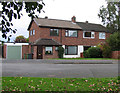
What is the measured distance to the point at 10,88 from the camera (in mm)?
6039

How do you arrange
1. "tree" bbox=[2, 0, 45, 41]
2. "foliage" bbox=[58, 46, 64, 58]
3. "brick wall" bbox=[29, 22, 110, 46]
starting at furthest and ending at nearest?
"brick wall" bbox=[29, 22, 110, 46] → "foliage" bbox=[58, 46, 64, 58] → "tree" bbox=[2, 0, 45, 41]

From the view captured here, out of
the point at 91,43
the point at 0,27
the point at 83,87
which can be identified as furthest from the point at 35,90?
the point at 91,43

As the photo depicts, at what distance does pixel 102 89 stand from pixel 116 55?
19.3 metres

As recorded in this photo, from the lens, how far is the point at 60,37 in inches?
1091

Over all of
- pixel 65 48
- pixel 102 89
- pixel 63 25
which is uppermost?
pixel 63 25

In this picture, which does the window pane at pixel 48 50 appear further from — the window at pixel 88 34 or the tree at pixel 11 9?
the tree at pixel 11 9

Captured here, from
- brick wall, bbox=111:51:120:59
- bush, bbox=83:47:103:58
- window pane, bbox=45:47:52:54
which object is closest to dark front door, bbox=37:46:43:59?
window pane, bbox=45:47:52:54

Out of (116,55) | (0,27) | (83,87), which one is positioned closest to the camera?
(0,27)

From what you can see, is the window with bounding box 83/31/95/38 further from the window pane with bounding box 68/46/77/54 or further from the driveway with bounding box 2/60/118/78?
the driveway with bounding box 2/60/118/78

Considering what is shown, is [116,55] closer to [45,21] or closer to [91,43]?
[91,43]

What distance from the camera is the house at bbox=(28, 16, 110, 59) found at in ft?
84.4

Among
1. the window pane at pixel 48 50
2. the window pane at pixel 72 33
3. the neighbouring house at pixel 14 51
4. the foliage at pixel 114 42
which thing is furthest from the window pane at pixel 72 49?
the neighbouring house at pixel 14 51

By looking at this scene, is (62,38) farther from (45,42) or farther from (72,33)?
(45,42)

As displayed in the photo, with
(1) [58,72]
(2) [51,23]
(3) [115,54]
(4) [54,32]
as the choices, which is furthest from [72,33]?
(1) [58,72]
